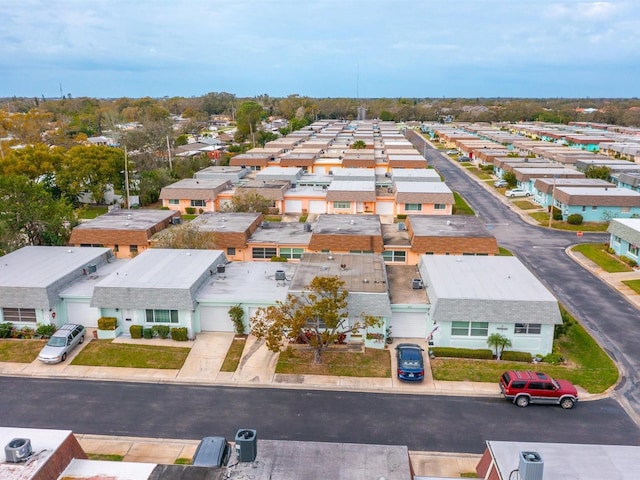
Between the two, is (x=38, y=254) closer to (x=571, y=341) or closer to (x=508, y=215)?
(x=571, y=341)

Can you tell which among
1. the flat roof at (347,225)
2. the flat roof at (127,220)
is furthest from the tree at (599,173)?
the flat roof at (127,220)

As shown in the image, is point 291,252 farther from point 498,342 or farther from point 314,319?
point 498,342

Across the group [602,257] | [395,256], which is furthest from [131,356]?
[602,257]

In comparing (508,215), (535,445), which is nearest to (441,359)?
(535,445)

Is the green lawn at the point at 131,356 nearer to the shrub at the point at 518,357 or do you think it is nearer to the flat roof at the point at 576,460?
the flat roof at the point at 576,460

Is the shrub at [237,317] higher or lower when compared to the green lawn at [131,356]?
higher

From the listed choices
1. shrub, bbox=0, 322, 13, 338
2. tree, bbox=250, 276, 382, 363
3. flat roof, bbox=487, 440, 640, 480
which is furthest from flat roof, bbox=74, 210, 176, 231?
flat roof, bbox=487, 440, 640, 480
